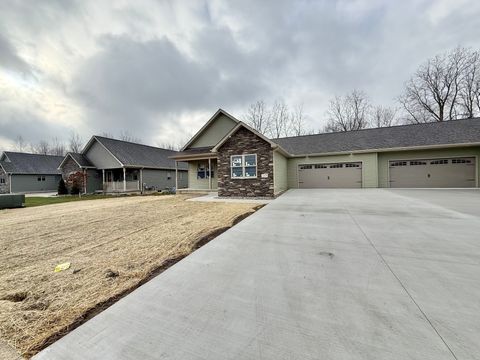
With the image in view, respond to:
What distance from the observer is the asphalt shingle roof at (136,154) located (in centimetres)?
2034

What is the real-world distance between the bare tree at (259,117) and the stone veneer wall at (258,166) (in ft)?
58.9

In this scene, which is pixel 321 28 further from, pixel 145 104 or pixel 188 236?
pixel 145 104

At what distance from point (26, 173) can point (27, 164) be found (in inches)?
67.6

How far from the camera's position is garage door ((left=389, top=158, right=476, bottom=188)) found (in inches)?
551

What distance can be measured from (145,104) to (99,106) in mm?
4030

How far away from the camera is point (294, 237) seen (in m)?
4.73

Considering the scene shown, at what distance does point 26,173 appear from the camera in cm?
2520

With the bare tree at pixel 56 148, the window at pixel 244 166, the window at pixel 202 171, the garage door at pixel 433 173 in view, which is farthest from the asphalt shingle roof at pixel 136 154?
the bare tree at pixel 56 148

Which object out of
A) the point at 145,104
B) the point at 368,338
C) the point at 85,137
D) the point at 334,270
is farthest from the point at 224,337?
the point at 85,137

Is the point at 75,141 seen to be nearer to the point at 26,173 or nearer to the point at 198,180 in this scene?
the point at 26,173

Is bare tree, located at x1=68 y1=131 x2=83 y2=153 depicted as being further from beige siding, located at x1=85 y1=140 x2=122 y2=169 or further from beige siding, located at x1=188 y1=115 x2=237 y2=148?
beige siding, located at x1=188 y1=115 x2=237 y2=148

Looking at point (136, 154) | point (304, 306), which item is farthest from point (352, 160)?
point (136, 154)

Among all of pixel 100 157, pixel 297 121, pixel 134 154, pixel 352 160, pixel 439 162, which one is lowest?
pixel 439 162

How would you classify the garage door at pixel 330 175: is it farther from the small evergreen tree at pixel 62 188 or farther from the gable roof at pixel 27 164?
the gable roof at pixel 27 164
